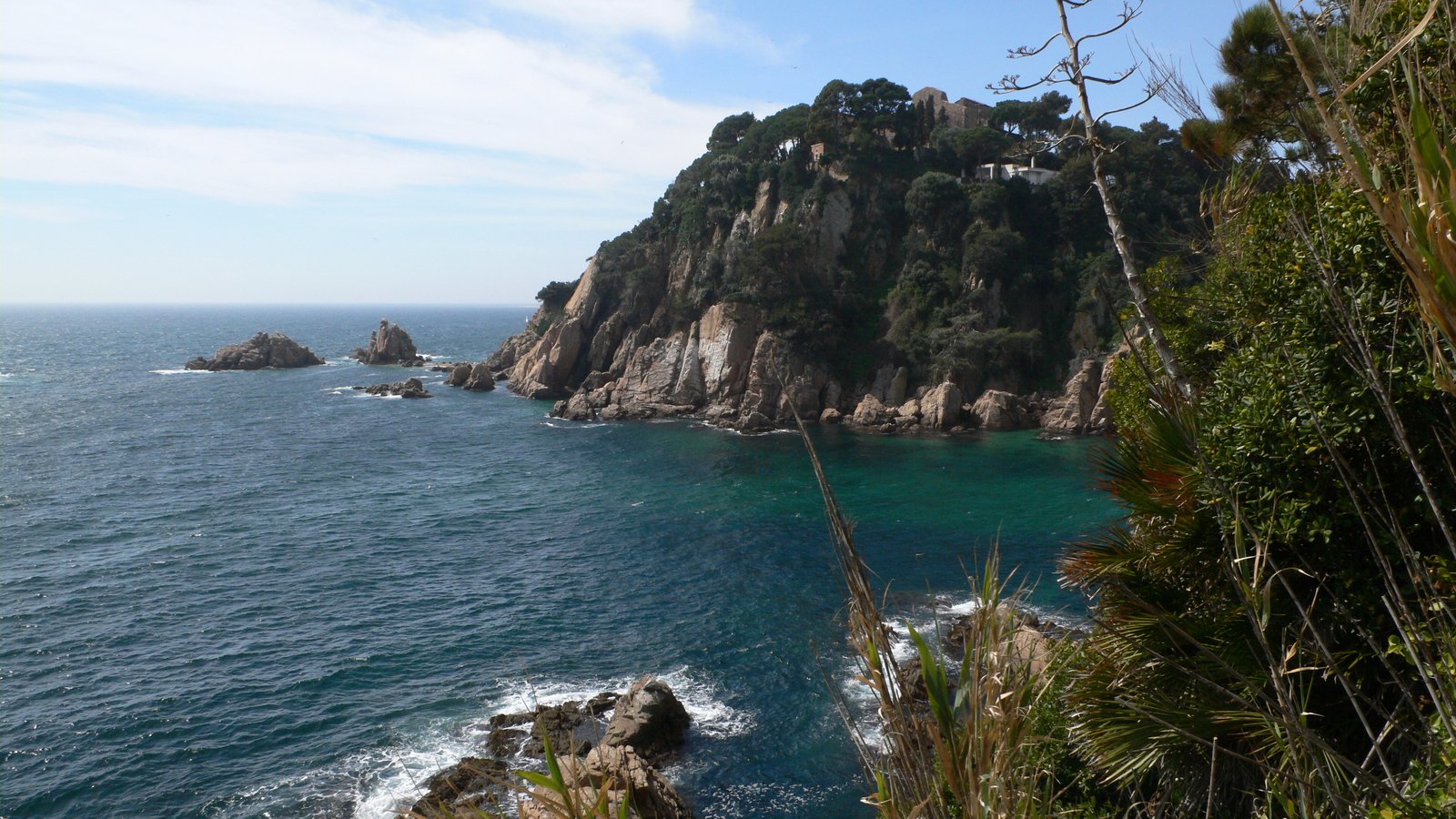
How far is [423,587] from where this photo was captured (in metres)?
30.7

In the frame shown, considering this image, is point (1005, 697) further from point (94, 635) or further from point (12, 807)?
point (94, 635)

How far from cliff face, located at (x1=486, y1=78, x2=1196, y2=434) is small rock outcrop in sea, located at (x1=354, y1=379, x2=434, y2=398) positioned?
7.90 meters

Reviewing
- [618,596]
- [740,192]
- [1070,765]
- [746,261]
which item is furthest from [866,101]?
[1070,765]

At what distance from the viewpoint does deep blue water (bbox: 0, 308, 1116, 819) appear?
19.8 metres

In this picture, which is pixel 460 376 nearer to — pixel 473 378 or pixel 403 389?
pixel 473 378

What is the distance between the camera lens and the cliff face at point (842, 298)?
58.4 m

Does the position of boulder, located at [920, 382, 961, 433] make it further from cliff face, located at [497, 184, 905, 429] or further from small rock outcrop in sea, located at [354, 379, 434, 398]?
small rock outcrop in sea, located at [354, 379, 434, 398]

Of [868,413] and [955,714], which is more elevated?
[955,714]

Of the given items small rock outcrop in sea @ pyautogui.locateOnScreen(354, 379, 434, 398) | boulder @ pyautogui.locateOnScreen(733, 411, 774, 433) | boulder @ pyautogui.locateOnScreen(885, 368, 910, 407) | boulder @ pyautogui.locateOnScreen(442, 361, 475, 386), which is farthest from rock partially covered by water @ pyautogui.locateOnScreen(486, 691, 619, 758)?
boulder @ pyautogui.locateOnScreen(442, 361, 475, 386)

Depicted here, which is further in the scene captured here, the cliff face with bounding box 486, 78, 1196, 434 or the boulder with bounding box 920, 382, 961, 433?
the cliff face with bounding box 486, 78, 1196, 434

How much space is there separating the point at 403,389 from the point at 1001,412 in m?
47.2

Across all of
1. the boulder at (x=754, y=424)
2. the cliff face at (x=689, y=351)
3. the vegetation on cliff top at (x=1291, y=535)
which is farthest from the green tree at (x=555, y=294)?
the vegetation on cliff top at (x=1291, y=535)

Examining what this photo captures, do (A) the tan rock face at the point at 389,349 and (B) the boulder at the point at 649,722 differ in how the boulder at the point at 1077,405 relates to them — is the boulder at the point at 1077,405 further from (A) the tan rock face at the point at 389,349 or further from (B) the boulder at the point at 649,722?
(A) the tan rock face at the point at 389,349

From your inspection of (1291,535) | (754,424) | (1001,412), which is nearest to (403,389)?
(754,424)
